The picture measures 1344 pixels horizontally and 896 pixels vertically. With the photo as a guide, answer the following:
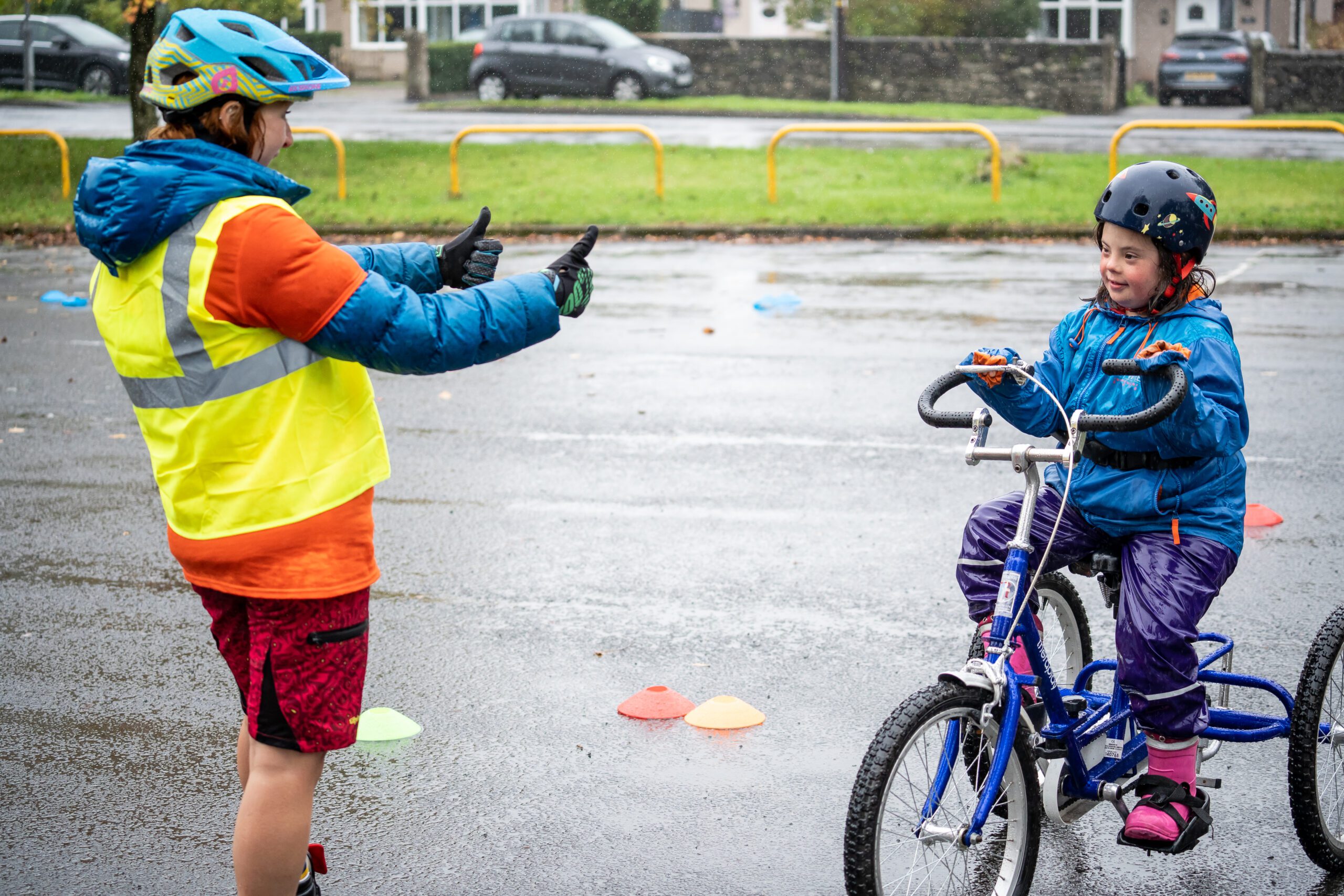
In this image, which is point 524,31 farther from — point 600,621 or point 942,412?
point 942,412

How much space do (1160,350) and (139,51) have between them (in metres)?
18.0

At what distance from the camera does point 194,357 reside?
109 inches

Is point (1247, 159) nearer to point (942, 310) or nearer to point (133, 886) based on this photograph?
point (942, 310)

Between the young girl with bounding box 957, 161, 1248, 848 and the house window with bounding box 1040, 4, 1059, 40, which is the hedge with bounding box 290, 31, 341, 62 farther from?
the young girl with bounding box 957, 161, 1248, 848

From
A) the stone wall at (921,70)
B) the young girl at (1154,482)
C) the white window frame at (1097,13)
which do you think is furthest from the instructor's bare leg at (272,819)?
the white window frame at (1097,13)

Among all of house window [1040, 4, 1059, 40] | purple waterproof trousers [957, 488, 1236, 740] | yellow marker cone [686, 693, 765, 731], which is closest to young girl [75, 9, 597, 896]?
purple waterproof trousers [957, 488, 1236, 740]

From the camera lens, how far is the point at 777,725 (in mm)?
4527

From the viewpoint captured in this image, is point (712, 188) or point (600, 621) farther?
point (712, 188)

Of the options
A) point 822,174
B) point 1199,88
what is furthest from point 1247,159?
point 1199,88

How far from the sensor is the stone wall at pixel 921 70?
1275 inches

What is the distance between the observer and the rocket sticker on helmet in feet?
11.0

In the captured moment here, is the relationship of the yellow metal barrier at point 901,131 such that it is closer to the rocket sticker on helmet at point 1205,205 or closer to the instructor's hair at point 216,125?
the rocket sticker on helmet at point 1205,205

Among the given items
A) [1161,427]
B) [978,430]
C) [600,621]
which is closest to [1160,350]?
[1161,427]

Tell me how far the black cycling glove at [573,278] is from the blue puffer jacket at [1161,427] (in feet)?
2.96
